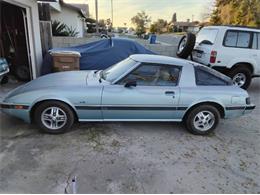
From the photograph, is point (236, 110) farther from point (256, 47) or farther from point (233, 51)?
point (256, 47)

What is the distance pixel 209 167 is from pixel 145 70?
1.80 meters

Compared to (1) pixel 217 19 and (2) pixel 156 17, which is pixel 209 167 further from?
(2) pixel 156 17

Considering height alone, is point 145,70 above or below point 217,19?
below

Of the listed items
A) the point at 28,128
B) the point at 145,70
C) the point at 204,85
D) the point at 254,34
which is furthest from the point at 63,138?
the point at 254,34

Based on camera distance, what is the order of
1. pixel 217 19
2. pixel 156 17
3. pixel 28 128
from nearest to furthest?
pixel 28 128, pixel 217 19, pixel 156 17

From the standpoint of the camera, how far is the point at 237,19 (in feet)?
77.5

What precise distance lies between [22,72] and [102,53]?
255 centimetres

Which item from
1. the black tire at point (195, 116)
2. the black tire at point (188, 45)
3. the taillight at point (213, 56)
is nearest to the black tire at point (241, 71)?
the taillight at point (213, 56)

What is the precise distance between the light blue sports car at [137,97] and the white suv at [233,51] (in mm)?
2770

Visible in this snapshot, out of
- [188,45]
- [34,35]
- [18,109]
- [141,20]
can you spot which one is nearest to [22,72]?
[34,35]

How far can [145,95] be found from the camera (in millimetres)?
3781

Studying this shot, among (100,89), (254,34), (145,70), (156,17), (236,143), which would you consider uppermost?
(156,17)

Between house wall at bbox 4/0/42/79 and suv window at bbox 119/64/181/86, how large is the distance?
408 cm

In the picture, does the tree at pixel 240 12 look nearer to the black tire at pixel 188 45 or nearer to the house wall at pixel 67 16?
the house wall at pixel 67 16
